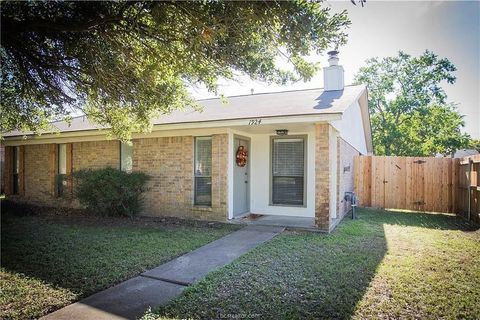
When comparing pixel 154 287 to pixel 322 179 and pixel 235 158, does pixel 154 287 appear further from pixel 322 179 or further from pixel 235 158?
pixel 235 158

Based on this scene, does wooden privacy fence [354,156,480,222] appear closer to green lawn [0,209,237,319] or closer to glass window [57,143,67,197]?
green lawn [0,209,237,319]

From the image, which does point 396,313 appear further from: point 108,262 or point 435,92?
point 435,92

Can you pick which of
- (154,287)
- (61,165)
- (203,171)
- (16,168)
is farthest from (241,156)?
(16,168)

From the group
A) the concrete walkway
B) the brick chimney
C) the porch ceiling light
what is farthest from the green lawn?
the brick chimney

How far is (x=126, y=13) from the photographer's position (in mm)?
4457

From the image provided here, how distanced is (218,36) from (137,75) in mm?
2318

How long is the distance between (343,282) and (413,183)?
369 inches

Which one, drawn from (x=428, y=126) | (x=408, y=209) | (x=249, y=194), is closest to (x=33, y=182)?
(x=249, y=194)

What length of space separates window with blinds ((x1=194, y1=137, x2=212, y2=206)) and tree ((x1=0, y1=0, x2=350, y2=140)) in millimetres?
2207

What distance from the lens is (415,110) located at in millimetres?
25891

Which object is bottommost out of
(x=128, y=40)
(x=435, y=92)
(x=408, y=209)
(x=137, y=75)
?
(x=408, y=209)

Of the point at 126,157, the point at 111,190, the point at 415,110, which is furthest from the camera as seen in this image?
the point at 415,110

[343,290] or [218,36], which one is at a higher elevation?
[218,36]

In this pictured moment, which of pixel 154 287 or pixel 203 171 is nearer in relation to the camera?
pixel 154 287
